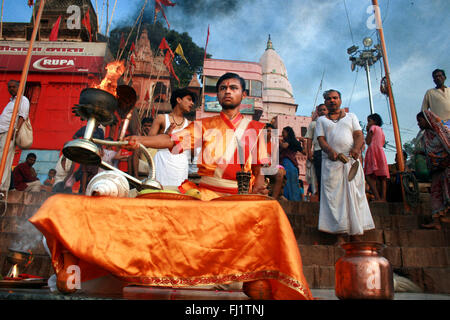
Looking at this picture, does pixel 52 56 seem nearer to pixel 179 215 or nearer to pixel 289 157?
pixel 289 157

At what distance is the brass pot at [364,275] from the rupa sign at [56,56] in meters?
14.4

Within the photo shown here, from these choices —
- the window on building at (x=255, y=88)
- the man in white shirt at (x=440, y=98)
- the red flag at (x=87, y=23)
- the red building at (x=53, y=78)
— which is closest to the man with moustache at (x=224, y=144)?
the man in white shirt at (x=440, y=98)

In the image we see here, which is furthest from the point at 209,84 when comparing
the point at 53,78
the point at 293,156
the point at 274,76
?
the point at 293,156

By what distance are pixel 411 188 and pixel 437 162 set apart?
0.55 meters

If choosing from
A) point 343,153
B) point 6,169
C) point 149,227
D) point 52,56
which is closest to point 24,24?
point 52,56

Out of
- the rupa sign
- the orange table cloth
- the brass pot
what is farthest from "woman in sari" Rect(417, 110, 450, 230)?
the rupa sign

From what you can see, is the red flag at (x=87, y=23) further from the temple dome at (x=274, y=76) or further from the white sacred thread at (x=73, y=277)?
the temple dome at (x=274, y=76)

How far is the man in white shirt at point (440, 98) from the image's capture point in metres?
5.87

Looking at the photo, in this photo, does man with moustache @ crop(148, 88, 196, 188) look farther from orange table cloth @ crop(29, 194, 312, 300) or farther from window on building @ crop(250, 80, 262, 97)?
window on building @ crop(250, 80, 262, 97)

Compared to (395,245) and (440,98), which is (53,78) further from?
(395,245)

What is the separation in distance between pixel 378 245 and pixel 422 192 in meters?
6.07

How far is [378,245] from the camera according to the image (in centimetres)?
187

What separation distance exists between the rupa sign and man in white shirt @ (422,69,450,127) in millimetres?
12591

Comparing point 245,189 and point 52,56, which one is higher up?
point 52,56
